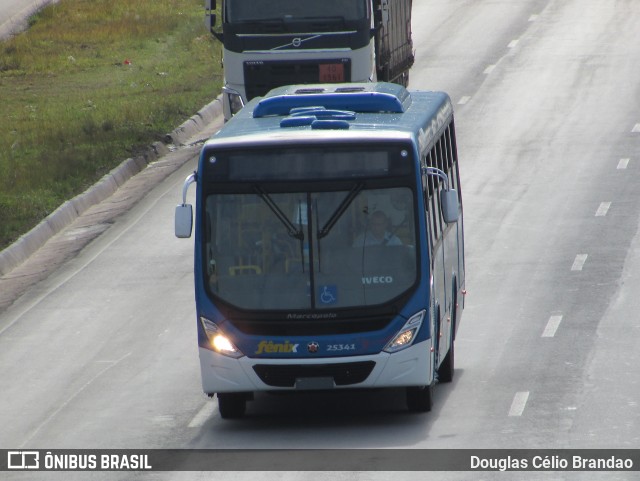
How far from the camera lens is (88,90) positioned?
1463 inches

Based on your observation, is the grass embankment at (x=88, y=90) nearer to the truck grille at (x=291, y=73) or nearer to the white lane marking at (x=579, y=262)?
the truck grille at (x=291, y=73)

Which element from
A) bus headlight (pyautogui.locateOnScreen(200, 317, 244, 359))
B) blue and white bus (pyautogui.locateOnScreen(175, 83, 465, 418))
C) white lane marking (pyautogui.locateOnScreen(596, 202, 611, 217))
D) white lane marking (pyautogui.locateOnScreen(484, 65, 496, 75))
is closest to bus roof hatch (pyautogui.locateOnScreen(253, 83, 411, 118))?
blue and white bus (pyautogui.locateOnScreen(175, 83, 465, 418))

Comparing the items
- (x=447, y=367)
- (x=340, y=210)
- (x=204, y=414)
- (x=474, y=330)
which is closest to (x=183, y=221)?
(x=340, y=210)

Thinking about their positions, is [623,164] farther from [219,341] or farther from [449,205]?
[219,341]

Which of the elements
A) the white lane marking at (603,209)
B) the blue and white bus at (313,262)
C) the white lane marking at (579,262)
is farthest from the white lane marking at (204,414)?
the white lane marking at (603,209)

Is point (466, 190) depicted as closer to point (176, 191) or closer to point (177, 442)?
point (176, 191)

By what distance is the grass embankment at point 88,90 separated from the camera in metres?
27.9

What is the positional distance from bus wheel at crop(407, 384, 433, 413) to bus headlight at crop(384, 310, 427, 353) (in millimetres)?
619

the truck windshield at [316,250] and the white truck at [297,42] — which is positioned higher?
the truck windshield at [316,250]

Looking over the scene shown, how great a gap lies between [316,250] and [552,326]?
197 inches

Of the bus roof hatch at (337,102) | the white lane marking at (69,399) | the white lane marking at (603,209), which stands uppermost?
the bus roof hatch at (337,102)

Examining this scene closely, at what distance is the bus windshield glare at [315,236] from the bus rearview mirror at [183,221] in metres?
0.30

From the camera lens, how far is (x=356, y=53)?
27.7 m

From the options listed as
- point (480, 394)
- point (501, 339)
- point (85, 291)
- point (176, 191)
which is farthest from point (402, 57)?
point (480, 394)
